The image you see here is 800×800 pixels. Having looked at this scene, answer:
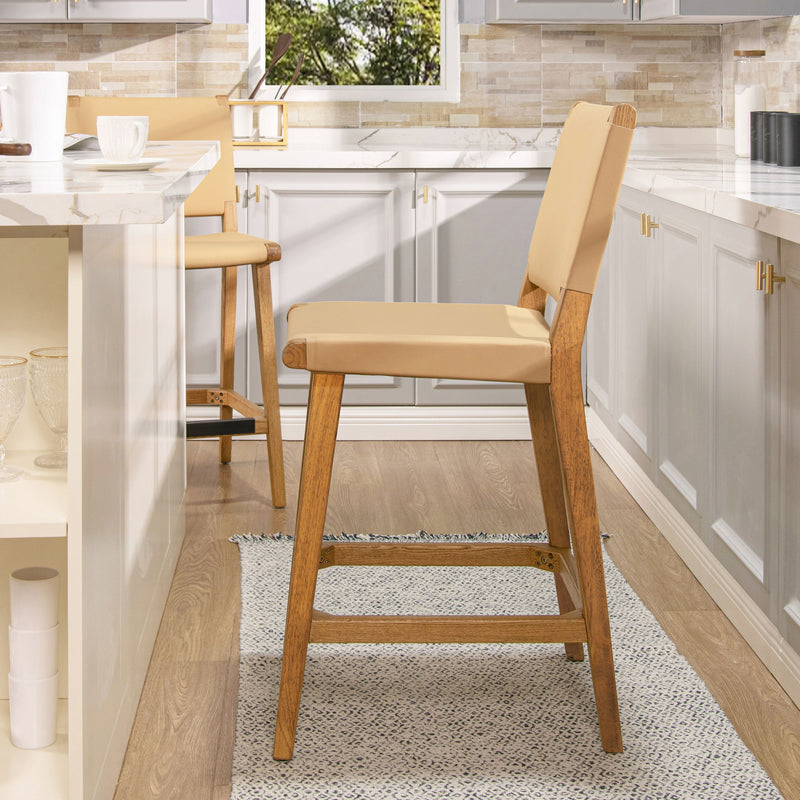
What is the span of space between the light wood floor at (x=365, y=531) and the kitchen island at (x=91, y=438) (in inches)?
3.4

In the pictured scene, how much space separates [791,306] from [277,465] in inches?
61.5

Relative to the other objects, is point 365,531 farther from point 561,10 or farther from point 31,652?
point 561,10

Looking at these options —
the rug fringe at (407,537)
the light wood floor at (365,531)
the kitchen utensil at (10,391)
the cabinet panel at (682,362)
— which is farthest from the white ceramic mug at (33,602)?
the cabinet panel at (682,362)

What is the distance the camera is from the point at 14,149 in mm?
1617

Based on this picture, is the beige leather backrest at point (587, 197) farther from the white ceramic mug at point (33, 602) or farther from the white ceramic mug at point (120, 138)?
the white ceramic mug at point (33, 602)

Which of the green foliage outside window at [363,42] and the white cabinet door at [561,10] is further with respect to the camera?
the green foliage outside window at [363,42]

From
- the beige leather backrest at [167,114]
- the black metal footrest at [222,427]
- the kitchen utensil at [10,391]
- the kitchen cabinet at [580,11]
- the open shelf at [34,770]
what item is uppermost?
the kitchen cabinet at [580,11]

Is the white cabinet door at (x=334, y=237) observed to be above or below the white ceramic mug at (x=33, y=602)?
above

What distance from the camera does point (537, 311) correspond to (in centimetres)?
218

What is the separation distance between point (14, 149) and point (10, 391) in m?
0.34

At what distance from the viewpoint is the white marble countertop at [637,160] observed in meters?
2.23

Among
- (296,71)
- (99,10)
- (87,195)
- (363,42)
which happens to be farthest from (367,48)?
(87,195)

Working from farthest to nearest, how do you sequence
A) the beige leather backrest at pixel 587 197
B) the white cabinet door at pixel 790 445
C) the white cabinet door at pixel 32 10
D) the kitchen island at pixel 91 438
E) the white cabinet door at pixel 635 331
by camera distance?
1. the white cabinet door at pixel 32 10
2. the white cabinet door at pixel 635 331
3. the white cabinet door at pixel 790 445
4. the beige leather backrest at pixel 587 197
5. the kitchen island at pixel 91 438

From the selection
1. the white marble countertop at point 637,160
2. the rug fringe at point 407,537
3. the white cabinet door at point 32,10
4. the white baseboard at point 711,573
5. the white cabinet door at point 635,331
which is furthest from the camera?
the white cabinet door at point 32,10
